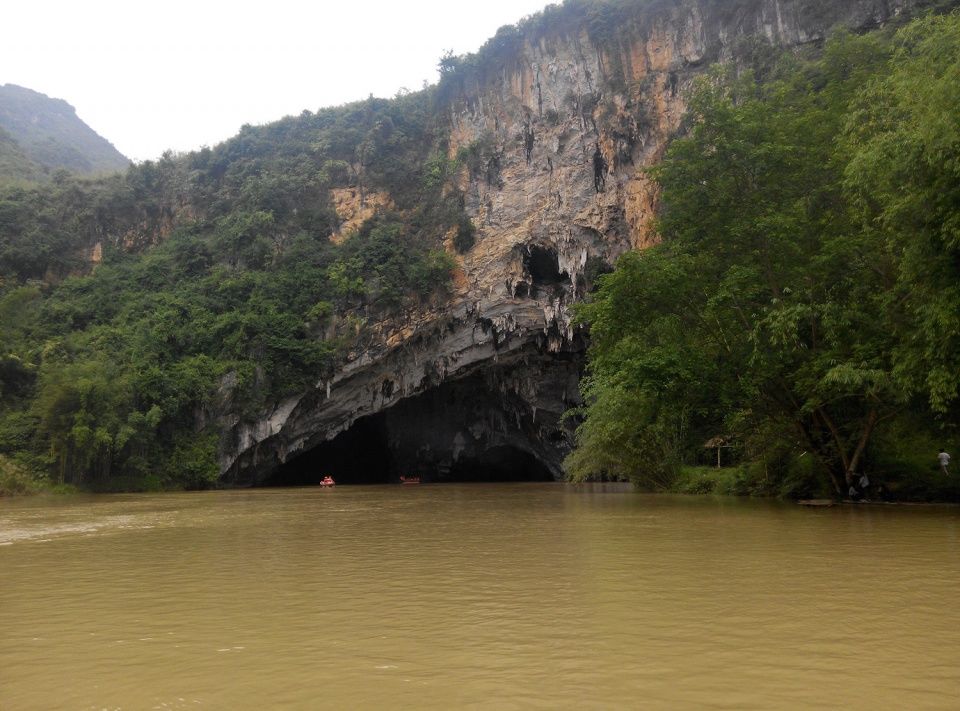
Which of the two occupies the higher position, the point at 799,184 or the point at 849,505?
the point at 799,184

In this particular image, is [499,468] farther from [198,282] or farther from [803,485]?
[803,485]

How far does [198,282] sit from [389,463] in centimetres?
1670

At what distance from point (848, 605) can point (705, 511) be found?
822cm

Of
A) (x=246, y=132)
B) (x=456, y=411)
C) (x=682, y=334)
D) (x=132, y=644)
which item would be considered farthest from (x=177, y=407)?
(x=132, y=644)

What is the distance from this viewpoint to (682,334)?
47.3ft

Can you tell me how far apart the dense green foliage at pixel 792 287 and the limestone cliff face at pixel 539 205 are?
14878 millimetres

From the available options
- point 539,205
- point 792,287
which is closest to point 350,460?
point 539,205

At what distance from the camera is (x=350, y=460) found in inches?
1766

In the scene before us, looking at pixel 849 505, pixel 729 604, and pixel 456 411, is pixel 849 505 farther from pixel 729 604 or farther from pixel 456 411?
pixel 456 411

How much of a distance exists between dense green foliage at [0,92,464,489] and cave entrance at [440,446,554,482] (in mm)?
14168

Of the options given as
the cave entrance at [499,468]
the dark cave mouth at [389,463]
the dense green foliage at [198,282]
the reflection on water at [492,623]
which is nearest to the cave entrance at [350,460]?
the dark cave mouth at [389,463]

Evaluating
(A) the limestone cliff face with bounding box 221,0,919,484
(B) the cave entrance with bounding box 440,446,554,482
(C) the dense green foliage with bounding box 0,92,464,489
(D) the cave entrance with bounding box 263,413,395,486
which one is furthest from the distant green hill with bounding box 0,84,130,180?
(B) the cave entrance with bounding box 440,446,554,482

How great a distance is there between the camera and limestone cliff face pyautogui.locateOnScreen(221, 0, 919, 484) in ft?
100

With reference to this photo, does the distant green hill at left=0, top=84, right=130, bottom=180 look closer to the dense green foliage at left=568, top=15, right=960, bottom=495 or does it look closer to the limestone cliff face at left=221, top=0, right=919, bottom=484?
the limestone cliff face at left=221, top=0, right=919, bottom=484
